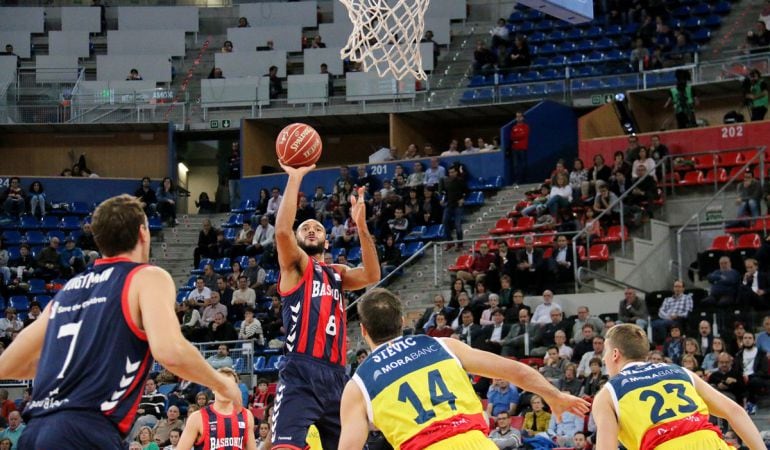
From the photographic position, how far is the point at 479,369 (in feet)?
18.0

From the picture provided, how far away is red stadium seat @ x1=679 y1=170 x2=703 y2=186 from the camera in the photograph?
71.0 ft

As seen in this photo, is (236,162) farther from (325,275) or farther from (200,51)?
(325,275)

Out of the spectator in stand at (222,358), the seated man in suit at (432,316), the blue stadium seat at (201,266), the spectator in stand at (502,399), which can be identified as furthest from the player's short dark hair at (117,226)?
the blue stadium seat at (201,266)

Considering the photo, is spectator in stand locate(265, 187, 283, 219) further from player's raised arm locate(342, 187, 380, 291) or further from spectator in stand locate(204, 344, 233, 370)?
player's raised arm locate(342, 187, 380, 291)

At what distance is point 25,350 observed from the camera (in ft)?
16.7

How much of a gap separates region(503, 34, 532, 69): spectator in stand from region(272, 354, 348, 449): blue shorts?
20920 millimetres

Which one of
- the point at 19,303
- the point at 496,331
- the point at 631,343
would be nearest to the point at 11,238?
the point at 19,303

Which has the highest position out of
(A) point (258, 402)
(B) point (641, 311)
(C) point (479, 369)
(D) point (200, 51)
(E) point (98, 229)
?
(D) point (200, 51)

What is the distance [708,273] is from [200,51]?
1934 centimetres

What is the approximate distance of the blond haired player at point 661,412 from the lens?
21.3 ft

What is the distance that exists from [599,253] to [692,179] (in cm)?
285

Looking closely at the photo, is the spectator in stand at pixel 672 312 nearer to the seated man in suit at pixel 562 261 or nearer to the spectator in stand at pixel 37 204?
the seated man in suit at pixel 562 261

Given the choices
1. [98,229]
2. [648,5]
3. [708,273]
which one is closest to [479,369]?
[98,229]

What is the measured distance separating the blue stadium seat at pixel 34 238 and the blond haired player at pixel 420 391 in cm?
2248
